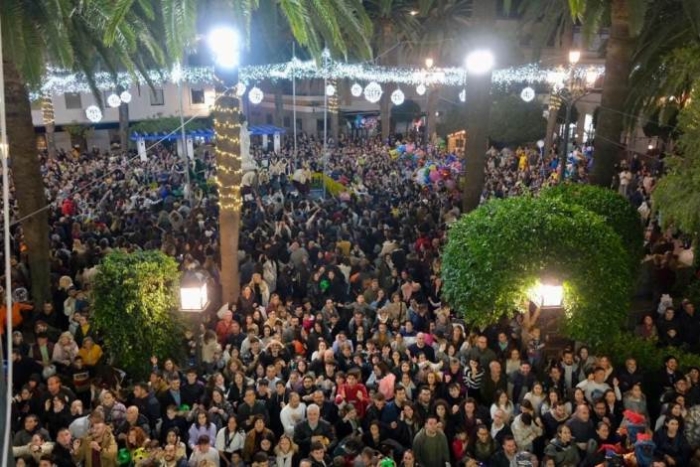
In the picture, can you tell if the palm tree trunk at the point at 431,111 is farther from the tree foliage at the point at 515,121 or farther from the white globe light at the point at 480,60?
the white globe light at the point at 480,60

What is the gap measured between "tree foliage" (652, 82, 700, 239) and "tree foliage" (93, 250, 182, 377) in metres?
8.09

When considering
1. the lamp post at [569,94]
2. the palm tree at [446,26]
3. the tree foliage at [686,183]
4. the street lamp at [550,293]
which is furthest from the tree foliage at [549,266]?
the palm tree at [446,26]

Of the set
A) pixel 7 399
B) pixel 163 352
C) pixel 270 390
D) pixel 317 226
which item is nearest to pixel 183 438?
pixel 270 390

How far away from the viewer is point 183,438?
773 cm

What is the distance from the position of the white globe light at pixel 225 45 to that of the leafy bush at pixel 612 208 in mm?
5800

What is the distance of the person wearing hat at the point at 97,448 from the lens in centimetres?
702

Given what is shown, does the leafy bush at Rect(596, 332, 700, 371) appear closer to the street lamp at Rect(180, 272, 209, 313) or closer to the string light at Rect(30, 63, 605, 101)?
the street lamp at Rect(180, 272, 209, 313)

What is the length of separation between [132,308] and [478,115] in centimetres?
787

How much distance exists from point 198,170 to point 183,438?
1821cm

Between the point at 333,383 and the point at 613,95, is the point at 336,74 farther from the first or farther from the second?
the point at 333,383

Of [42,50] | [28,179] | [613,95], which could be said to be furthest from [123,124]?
[42,50]

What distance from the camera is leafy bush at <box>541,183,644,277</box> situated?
11.3 metres

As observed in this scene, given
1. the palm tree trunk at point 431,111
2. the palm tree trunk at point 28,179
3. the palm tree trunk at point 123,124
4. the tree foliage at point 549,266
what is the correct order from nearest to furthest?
the tree foliage at point 549,266
the palm tree trunk at point 28,179
the palm tree trunk at point 431,111
the palm tree trunk at point 123,124

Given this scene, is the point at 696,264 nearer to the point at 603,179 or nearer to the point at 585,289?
the point at 603,179
